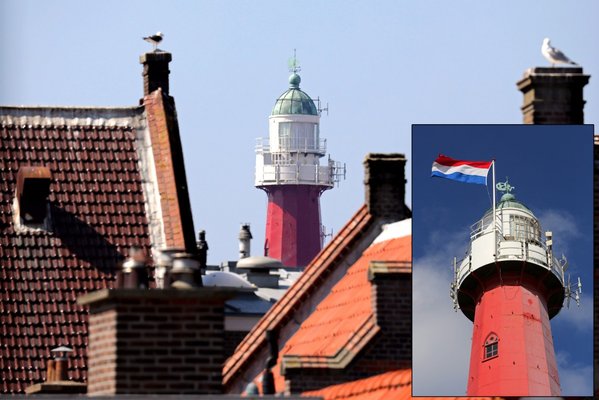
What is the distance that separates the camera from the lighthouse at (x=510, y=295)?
38094 millimetres

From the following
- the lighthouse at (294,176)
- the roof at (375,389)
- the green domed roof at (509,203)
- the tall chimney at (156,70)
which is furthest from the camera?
the lighthouse at (294,176)

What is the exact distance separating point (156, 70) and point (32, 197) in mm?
5309

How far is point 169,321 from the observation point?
2508 cm

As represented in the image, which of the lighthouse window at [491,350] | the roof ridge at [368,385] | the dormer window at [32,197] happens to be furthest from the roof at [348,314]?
the dormer window at [32,197]

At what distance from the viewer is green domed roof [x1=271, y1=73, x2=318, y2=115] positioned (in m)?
182

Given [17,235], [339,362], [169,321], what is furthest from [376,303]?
[169,321]

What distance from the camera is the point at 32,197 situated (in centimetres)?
4528

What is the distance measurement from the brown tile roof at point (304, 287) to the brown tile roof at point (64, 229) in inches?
91.5

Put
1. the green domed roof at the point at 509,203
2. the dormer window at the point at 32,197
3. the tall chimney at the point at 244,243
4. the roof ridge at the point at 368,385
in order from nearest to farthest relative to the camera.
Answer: the roof ridge at the point at 368,385 → the green domed roof at the point at 509,203 → the dormer window at the point at 32,197 → the tall chimney at the point at 244,243

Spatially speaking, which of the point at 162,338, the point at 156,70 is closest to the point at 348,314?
the point at 156,70

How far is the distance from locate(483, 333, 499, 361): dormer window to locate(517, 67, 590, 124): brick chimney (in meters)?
3.10

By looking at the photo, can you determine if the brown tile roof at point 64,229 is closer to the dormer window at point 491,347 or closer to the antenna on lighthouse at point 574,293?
the dormer window at point 491,347

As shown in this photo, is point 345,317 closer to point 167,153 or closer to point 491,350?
point 491,350

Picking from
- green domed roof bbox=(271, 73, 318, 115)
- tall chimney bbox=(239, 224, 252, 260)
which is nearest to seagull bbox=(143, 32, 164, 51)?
tall chimney bbox=(239, 224, 252, 260)
